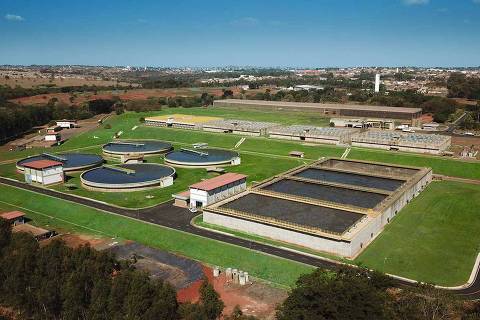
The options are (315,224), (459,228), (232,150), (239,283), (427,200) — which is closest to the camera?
(239,283)

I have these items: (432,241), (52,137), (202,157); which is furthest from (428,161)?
(52,137)

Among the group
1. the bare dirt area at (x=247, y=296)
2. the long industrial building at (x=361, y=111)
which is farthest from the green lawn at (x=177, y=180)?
A: the long industrial building at (x=361, y=111)

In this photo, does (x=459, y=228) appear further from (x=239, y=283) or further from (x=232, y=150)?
(x=232, y=150)

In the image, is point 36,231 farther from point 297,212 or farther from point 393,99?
point 393,99

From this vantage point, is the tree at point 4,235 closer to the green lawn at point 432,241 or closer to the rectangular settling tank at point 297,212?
the rectangular settling tank at point 297,212

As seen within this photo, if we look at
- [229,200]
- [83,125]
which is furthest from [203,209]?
[83,125]
